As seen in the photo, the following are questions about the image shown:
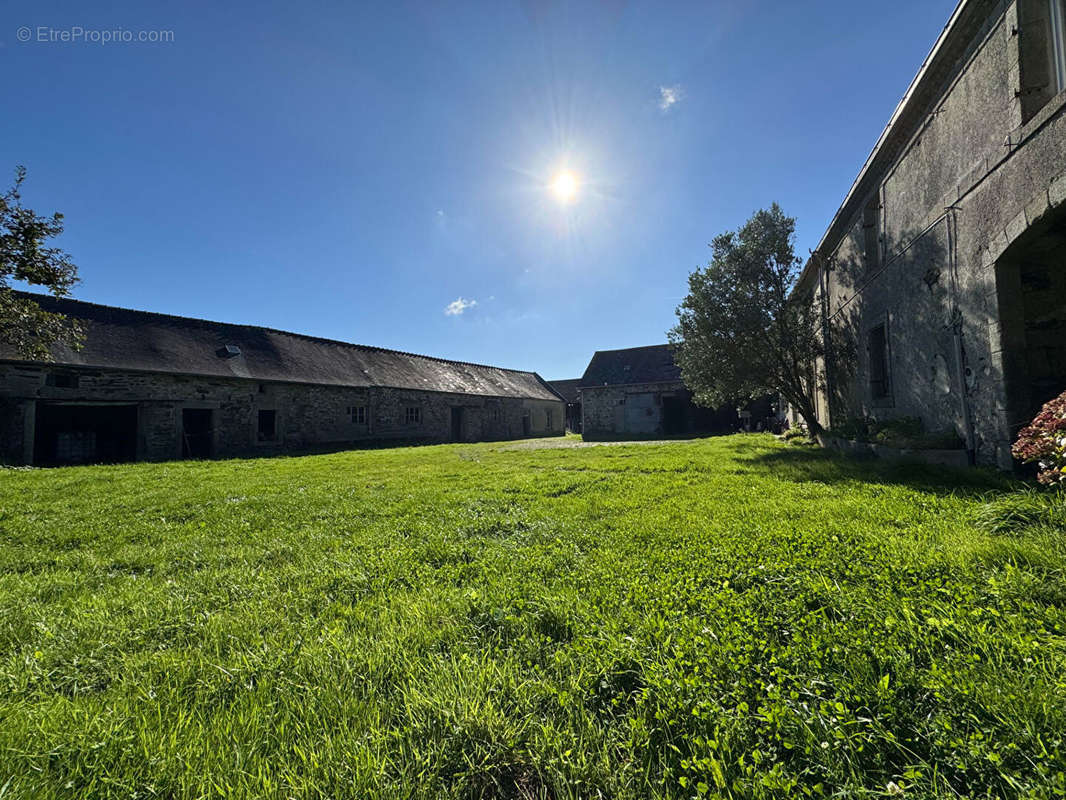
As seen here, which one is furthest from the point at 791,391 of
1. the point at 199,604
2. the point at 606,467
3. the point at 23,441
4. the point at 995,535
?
the point at 23,441

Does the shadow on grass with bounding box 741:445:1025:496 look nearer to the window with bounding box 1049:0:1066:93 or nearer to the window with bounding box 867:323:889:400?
the window with bounding box 867:323:889:400

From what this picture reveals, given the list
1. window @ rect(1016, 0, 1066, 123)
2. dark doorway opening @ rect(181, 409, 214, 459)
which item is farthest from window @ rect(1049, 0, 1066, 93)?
dark doorway opening @ rect(181, 409, 214, 459)

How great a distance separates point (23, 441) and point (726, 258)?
23.0m

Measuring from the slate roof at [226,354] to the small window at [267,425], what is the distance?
61.5 inches

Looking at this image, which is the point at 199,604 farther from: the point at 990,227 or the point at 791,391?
the point at 791,391

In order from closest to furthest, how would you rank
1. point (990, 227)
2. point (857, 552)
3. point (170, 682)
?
point (170, 682) → point (857, 552) → point (990, 227)

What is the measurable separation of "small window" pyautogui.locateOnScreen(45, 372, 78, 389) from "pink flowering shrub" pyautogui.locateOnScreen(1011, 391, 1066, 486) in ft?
73.2

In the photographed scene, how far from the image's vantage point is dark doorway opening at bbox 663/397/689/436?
24891mm

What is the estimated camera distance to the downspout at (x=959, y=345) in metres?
5.99

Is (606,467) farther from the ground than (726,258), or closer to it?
closer to it

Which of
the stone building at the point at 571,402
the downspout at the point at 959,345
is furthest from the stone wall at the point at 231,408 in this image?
the downspout at the point at 959,345

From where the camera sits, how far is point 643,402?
83.6 ft

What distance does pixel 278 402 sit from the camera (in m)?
18.1

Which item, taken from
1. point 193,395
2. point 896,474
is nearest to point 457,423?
point 193,395
